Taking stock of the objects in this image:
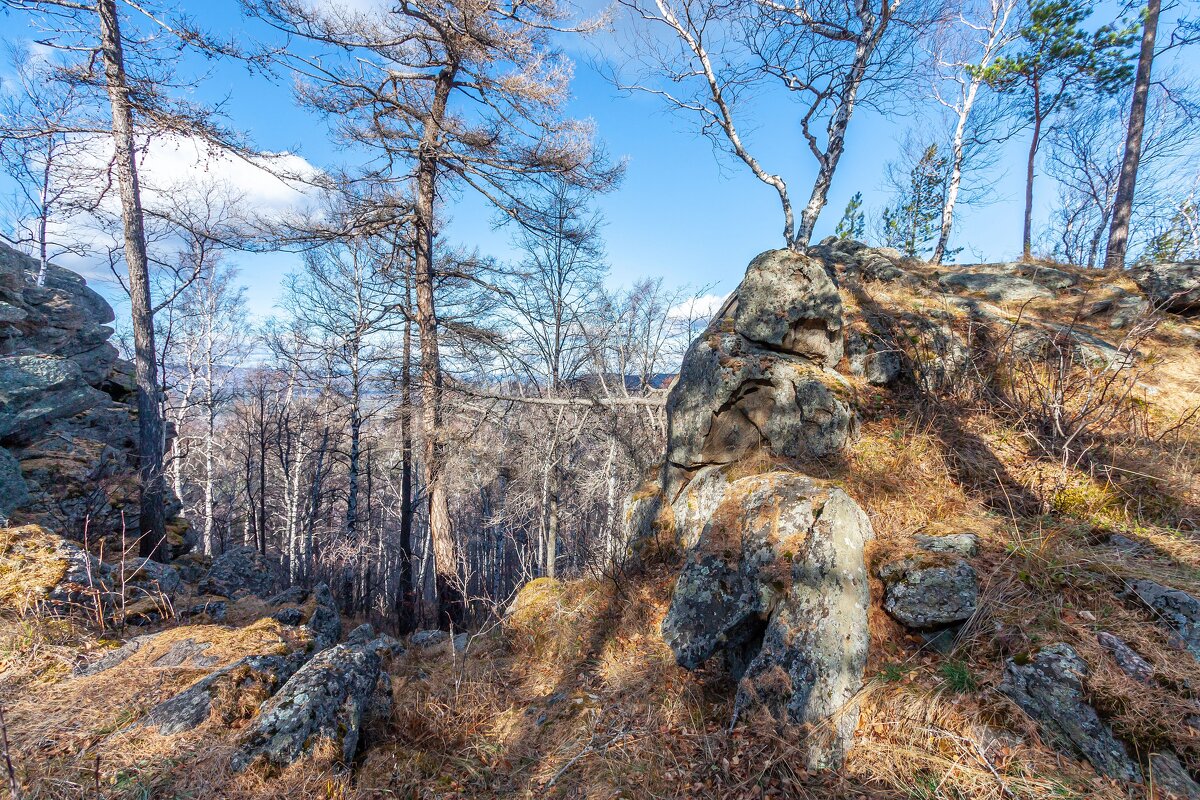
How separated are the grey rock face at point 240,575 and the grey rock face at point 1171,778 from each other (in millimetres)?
9925

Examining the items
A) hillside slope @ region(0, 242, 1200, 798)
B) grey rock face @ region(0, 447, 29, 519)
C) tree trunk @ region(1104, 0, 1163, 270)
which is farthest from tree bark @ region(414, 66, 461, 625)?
tree trunk @ region(1104, 0, 1163, 270)

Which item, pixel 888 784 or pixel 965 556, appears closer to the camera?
pixel 888 784

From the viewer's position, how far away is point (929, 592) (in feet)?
9.64

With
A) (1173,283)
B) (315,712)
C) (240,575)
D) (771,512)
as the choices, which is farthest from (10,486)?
(1173,283)

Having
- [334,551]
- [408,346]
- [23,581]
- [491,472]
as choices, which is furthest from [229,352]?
[23,581]

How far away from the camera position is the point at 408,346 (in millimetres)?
→ 9109

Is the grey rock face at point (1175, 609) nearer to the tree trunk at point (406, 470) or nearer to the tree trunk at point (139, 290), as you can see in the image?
the tree trunk at point (406, 470)

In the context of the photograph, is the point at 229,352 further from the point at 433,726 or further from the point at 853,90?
the point at 853,90

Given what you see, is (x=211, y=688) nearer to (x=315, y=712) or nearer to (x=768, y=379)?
(x=315, y=712)

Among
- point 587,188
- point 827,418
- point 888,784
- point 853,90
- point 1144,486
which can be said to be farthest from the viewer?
point 587,188

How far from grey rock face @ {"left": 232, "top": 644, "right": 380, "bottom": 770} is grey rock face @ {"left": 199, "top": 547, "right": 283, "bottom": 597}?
562 cm

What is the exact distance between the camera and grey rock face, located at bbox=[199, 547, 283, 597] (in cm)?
747

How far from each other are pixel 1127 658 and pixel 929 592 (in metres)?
0.84

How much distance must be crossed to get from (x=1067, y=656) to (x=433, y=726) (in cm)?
412
